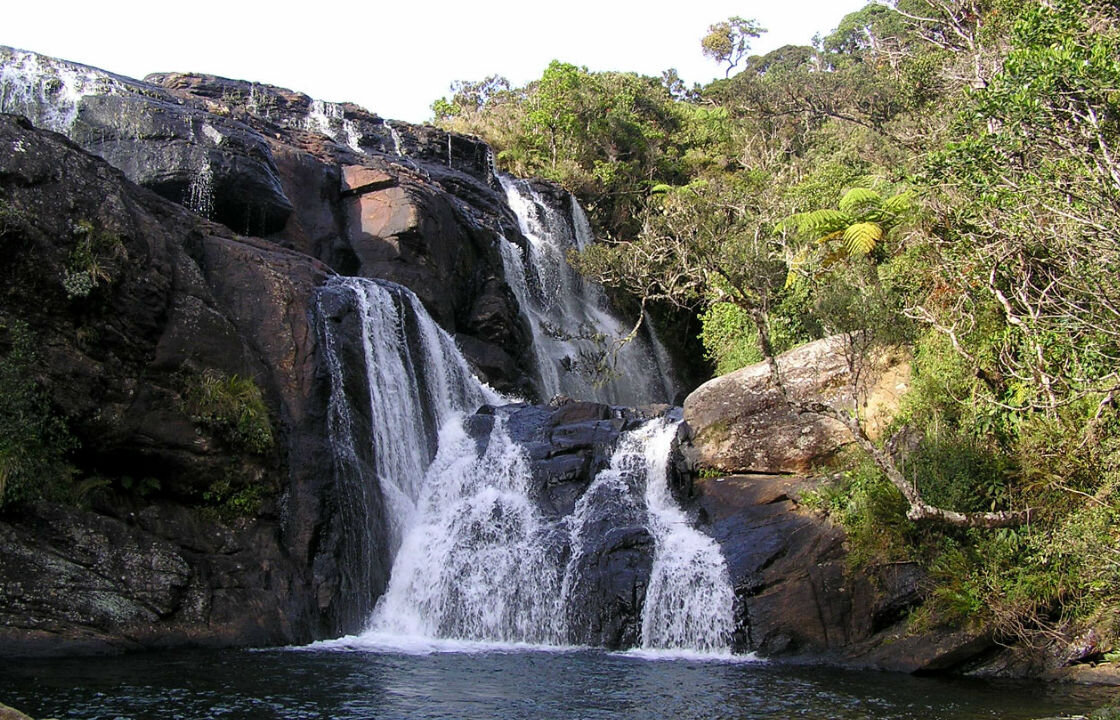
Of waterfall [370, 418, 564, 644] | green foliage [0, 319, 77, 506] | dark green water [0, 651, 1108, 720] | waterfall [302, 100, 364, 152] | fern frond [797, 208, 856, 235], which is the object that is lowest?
dark green water [0, 651, 1108, 720]

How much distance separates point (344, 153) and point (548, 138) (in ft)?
43.8

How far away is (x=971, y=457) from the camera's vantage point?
45.6ft

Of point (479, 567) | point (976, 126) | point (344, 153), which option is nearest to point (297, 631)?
point (479, 567)

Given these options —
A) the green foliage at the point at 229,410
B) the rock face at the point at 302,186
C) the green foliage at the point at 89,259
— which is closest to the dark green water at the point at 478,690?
the green foliage at the point at 229,410

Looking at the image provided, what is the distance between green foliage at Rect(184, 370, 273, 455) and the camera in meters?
14.7

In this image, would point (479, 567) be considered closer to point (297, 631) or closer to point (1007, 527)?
point (297, 631)

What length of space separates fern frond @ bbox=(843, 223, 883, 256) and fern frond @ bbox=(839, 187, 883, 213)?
998 mm

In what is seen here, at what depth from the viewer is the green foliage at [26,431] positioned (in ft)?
40.7

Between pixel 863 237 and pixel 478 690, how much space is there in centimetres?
1488

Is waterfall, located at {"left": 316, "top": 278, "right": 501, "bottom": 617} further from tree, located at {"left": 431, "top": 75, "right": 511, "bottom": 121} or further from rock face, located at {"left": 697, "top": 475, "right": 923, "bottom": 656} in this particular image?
tree, located at {"left": 431, "top": 75, "right": 511, "bottom": 121}

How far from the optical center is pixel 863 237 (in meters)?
20.8

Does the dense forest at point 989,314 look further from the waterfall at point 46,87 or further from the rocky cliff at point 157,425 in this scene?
the waterfall at point 46,87

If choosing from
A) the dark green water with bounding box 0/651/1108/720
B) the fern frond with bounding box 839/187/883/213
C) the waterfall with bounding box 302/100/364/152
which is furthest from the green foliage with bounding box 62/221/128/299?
the waterfall with bounding box 302/100/364/152

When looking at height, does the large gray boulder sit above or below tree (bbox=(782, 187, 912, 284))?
below
